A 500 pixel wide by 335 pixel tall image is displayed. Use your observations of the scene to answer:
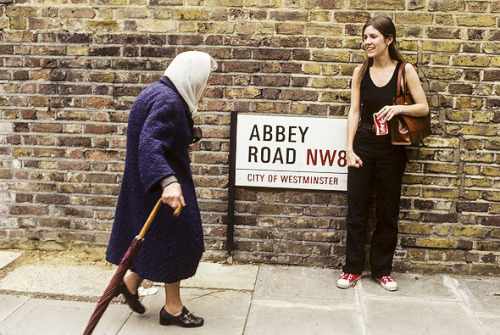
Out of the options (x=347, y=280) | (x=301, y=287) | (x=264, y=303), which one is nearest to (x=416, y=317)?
(x=347, y=280)

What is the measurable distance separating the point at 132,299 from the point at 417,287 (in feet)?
6.99

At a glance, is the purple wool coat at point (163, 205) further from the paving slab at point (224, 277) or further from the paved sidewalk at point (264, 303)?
the paving slab at point (224, 277)

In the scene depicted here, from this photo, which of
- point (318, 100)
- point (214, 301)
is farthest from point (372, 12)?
point (214, 301)

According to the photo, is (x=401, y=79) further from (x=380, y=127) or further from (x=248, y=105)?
(x=248, y=105)

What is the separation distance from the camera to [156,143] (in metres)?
2.80

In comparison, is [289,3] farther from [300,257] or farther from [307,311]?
[307,311]

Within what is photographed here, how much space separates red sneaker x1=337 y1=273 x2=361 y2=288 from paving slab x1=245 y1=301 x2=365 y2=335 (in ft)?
1.11

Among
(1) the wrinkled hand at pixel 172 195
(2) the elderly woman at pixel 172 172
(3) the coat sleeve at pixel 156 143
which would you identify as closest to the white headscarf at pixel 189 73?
(2) the elderly woman at pixel 172 172

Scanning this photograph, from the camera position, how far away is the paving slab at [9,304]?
3471 millimetres

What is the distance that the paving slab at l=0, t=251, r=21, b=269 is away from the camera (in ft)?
14.0

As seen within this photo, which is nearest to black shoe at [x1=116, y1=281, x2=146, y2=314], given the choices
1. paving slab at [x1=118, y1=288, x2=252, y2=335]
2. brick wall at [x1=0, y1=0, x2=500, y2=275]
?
paving slab at [x1=118, y1=288, x2=252, y2=335]

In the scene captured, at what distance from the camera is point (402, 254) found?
427cm

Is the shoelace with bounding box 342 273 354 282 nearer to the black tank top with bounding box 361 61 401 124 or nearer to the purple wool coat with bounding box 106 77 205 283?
the black tank top with bounding box 361 61 401 124

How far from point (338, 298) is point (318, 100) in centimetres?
153
